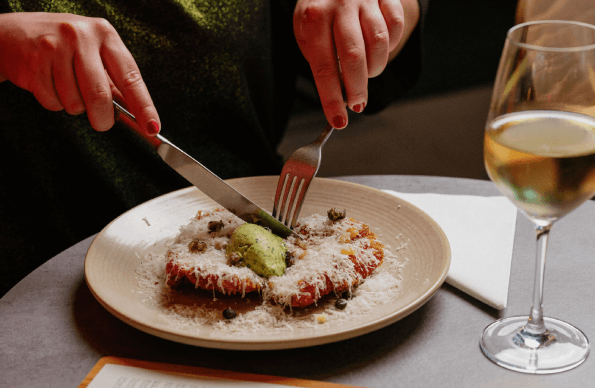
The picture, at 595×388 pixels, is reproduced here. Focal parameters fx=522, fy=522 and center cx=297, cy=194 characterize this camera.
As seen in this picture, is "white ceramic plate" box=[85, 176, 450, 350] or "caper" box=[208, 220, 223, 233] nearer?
"white ceramic plate" box=[85, 176, 450, 350]

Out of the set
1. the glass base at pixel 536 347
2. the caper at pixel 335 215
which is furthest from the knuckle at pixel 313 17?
the glass base at pixel 536 347

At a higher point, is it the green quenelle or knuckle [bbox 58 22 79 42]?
knuckle [bbox 58 22 79 42]

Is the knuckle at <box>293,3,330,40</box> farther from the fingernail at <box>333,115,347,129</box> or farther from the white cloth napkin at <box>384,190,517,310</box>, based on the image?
the white cloth napkin at <box>384,190,517,310</box>

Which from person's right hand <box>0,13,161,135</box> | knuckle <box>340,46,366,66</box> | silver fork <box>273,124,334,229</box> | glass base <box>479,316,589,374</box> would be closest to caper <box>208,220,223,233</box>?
silver fork <box>273,124,334,229</box>

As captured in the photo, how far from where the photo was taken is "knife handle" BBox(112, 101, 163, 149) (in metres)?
1.15

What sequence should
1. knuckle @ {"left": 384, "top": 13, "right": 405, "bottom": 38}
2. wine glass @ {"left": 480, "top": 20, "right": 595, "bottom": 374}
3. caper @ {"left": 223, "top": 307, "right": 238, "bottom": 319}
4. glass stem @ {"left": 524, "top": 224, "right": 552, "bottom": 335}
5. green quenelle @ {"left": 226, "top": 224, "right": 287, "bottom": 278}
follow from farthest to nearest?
1. knuckle @ {"left": 384, "top": 13, "right": 405, "bottom": 38}
2. green quenelle @ {"left": 226, "top": 224, "right": 287, "bottom": 278}
3. caper @ {"left": 223, "top": 307, "right": 238, "bottom": 319}
4. glass stem @ {"left": 524, "top": 224, "right": 552, "bottom": 335}
5. wine glass @ {"left": 480, "top": 20, "right": 595, "bottom": 374}

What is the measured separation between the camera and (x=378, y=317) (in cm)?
87

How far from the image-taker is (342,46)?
3.99 ft

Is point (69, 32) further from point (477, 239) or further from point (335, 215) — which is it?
point (477, 239)

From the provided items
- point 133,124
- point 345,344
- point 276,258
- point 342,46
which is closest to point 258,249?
point 276,258

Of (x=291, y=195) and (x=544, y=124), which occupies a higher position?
(x=544, y=124)

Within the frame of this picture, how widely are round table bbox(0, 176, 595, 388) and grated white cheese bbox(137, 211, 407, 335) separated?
0.06 metres

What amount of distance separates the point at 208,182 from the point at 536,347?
2.43 ft

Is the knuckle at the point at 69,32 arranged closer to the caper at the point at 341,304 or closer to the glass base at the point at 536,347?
the caper at the point at 341,304
